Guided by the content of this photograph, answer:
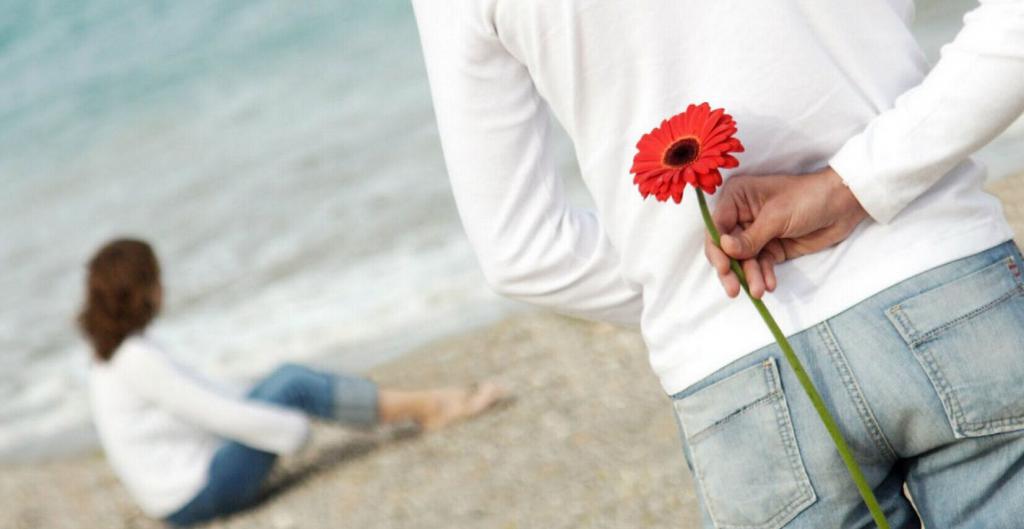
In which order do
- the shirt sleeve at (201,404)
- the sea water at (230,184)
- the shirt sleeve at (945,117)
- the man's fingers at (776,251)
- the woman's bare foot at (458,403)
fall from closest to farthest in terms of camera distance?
the shirt sleeve at (945,117) < the man's fingers at (776,251) < the shirt sleeve at (201,404) < the woman's bare foot at (458,403) < the sea water at (230,184)

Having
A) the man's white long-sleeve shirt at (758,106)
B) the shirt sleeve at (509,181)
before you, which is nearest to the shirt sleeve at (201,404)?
the shirt sleeve at (509,181)

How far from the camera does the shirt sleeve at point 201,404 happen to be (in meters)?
4.19

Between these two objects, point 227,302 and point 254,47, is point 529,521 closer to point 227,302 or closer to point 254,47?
point 227,302

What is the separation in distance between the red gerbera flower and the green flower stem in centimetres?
3

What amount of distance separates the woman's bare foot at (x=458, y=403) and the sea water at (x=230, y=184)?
0.94 m

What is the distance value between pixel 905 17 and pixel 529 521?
245cm

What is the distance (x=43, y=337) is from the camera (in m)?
7.46

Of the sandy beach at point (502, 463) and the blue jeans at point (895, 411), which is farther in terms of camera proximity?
the sandy beach at point (502, 463)

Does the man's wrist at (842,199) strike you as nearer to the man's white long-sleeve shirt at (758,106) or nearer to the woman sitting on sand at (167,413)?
the man's white long-sleeve shirt at (758,106)

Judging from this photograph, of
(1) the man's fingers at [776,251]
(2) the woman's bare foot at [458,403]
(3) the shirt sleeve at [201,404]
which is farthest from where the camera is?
(2) the woman's bare foot at [458,403]

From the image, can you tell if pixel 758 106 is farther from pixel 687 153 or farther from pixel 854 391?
pixel 854 391

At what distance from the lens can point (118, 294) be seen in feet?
13.9

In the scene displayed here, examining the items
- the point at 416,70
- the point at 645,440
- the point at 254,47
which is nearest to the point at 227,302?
the point at 645,440

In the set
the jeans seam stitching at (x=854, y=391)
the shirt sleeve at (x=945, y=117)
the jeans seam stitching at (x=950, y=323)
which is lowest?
the jeans seam stitching at (x=854, y=391)
